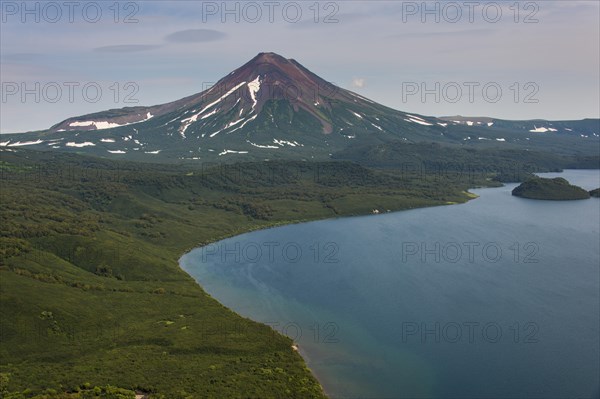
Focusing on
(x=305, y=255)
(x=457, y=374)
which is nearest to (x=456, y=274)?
(x=305, y=255)

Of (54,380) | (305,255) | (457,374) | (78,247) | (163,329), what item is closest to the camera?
(54,380)

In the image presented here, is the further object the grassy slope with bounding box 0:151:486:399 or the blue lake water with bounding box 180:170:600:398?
the blue lake water with bounding box 180:170:600:398

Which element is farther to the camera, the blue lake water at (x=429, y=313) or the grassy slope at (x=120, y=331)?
the blue lake water at (x=429, y=313)

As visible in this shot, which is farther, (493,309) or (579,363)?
(493,309)

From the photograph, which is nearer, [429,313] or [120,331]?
[120,331]

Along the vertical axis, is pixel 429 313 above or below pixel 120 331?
below

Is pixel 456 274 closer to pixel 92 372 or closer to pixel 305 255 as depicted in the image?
pixel 305 255

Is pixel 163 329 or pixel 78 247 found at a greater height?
pixel 78 247

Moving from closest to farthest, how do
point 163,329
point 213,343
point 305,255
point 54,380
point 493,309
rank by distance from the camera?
point 54,380
point 213,343
point 163,329
point 493,309
point 305,255
